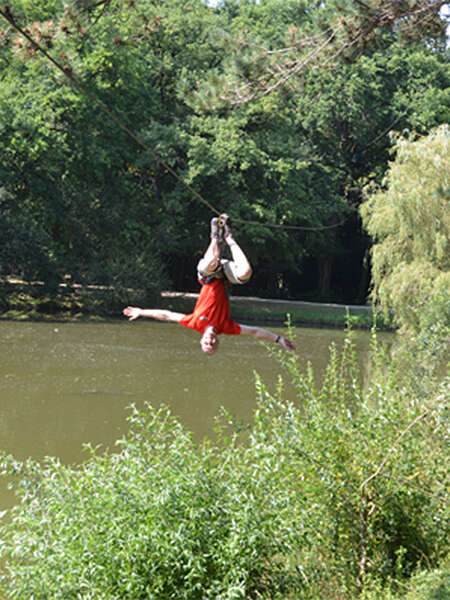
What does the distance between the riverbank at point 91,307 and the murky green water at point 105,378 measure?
70.3 inches

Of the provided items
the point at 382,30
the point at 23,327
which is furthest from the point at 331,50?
the point at 23,327

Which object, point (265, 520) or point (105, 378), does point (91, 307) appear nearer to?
point (105, 378)

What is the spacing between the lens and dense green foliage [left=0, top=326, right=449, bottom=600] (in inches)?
203

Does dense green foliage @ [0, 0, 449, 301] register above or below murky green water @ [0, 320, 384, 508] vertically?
above

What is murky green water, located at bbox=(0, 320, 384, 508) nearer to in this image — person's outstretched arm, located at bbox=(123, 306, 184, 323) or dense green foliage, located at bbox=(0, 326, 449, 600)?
person's outstretched arm, located at bbox=(123, 306, 184, 323)

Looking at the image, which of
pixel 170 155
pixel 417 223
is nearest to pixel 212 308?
pixel 417 223

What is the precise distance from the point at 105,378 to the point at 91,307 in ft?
39.1

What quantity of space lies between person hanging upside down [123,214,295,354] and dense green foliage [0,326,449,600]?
0.77 meters

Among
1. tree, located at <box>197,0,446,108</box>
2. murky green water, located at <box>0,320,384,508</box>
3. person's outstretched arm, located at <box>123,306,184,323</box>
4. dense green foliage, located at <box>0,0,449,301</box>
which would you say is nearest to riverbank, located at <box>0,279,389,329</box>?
dense green foliage, located at <box>0,0,449,301</box>

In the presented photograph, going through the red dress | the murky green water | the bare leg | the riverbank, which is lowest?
the murky green water

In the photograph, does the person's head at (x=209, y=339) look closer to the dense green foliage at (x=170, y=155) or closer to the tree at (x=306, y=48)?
the tree at (x=306, y=48)

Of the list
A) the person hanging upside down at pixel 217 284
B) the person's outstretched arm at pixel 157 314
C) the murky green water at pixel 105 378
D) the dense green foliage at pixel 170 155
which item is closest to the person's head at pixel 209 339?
the person hanging upside down at pixel 217 284

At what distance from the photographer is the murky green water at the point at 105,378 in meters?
12.5

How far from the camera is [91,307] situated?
28688mm
